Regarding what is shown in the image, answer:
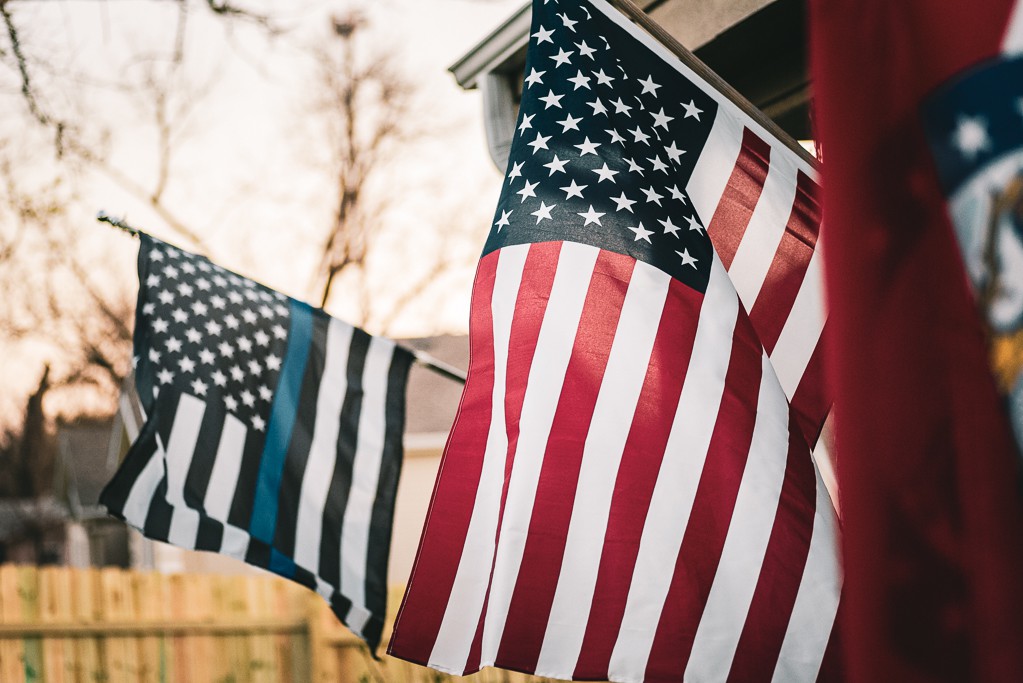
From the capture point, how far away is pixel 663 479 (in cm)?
249

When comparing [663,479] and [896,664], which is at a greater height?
[663,479]

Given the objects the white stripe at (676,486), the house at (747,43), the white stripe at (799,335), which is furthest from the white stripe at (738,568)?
the house at (747,43)

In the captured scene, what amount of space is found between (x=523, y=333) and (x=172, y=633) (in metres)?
4.98

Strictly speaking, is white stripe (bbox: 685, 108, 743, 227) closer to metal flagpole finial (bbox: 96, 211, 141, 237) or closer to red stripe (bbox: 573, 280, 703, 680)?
red stripe (bbox: 573, 280, 703, 680)

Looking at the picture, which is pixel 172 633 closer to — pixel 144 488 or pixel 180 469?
pixel 144 488

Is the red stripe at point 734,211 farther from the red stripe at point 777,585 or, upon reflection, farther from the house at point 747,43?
the house at point 747,43

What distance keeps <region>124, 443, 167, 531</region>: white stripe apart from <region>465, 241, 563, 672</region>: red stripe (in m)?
2.25

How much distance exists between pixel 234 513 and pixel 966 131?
3861 mm

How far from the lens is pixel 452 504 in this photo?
8.87 feet

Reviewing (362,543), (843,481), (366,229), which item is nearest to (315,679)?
(362,543)

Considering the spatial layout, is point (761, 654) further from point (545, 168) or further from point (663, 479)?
point (545, 168)

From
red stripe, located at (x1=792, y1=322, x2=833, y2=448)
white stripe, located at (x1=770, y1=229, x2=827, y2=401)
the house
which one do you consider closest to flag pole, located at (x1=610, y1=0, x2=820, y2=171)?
white stripe, located at (x1=770, y1=229, x2=827, y2=401)

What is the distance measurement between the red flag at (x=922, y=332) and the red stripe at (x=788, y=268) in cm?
161

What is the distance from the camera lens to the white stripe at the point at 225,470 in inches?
172
